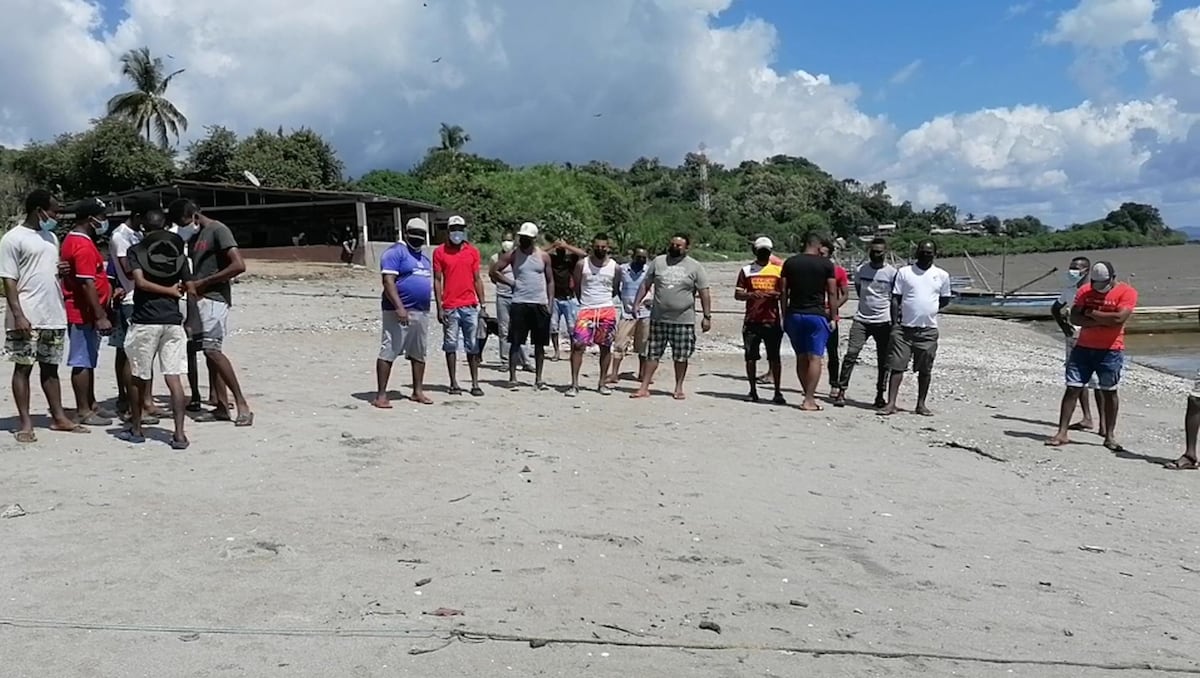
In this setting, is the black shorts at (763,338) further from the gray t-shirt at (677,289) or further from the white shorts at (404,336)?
the white shorts at (404,336)

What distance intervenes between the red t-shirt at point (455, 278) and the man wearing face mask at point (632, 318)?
6.53 feet

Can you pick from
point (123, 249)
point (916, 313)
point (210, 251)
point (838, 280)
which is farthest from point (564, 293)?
point (123, 249)

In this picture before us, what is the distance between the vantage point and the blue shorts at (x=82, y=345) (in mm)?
7527

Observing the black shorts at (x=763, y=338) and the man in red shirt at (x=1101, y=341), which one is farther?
the black shorts at (x=763, y=338)

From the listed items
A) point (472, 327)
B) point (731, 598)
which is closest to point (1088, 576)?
point (731, 598)

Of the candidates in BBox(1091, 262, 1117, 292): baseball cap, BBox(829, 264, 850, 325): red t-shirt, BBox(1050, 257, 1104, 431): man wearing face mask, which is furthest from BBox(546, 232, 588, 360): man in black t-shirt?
BBox(1091, 262, 1117, 292): baseball cap

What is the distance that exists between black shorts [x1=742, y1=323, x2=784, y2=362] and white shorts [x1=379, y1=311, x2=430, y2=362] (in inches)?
141

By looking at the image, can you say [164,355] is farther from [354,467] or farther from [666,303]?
[666,303]

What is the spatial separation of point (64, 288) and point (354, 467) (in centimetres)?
269

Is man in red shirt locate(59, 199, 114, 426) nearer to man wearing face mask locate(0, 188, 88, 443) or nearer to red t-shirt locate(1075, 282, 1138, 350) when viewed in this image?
man wearing face mask locate(0, 188, 88, 443)

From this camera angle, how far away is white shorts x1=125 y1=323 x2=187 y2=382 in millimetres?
7082

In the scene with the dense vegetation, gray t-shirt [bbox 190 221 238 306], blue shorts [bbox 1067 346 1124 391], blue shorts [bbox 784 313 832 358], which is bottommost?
blue shorts [bbox 1067 346 1124 391]

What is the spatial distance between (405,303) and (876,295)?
5.05 metres

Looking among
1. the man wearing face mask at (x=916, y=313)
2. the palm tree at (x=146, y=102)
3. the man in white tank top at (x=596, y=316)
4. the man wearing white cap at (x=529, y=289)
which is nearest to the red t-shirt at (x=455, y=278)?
the man wearing white cap at (x=529, y=289)
